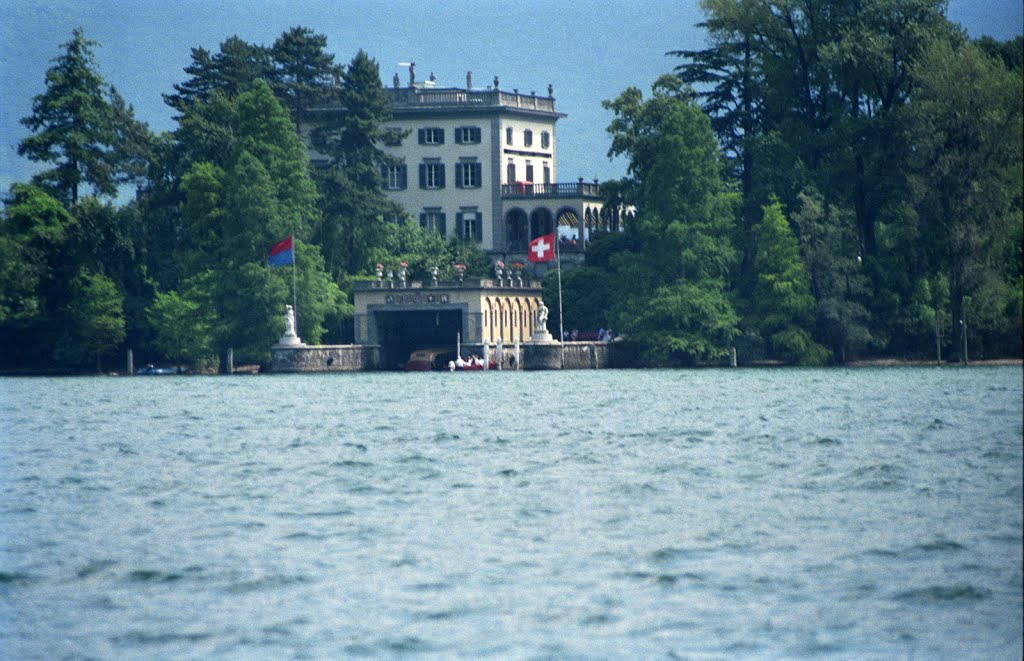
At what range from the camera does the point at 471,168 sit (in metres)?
110

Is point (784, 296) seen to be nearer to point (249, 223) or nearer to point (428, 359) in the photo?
point (428, 359)

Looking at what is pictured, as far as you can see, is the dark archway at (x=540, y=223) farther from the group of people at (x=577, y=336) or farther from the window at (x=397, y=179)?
the group of people at (x=577, y=336)

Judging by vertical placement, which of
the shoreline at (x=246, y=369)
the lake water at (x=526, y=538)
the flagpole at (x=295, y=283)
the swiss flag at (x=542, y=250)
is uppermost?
the swiss flag at (x=542, y=250)

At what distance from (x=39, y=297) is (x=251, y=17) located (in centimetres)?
2832

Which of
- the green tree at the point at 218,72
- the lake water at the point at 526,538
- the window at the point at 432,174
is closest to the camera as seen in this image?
the lake water at the point at 526,538

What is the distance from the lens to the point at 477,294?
85.3m

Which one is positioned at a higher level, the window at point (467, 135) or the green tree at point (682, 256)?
the window at point (467, 135)

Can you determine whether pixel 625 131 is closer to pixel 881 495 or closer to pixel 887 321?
pixel 887 321

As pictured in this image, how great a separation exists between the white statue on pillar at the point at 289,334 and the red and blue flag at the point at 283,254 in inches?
86.1

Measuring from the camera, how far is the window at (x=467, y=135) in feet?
362

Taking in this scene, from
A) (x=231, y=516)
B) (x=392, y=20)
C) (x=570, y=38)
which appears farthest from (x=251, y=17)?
(x=231, y=516)

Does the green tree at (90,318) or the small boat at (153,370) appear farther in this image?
the small boat at (153,370)

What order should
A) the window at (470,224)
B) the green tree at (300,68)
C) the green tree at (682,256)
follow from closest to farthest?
the green tree at (682,256) < the green tree at (300,68) < the window at (470,224)

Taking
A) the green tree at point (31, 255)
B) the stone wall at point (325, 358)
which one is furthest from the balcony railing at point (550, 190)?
the green tree at point (31, 255)
